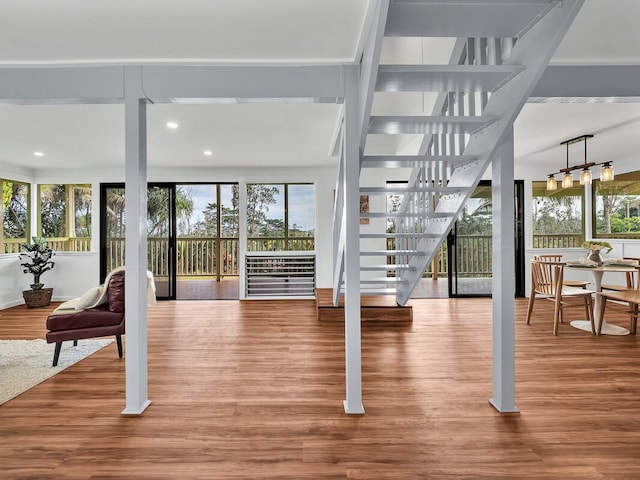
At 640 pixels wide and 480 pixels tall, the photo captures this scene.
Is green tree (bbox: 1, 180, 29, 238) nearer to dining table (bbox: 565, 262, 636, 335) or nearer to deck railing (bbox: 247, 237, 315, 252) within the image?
deck railing (bbox: 247, 237, 315, 252)

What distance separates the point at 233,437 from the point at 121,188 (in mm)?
5977

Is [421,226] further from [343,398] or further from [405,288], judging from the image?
[343,398]

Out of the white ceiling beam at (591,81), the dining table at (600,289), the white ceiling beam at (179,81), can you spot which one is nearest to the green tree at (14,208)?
the white ceiling beam at (179,81)

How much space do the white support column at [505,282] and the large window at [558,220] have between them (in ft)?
17.3

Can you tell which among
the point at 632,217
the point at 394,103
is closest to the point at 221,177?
the point at 394,103

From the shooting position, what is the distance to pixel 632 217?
627 centimetres

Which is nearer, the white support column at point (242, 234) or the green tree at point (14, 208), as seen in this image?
the green tree at point (14, 208)

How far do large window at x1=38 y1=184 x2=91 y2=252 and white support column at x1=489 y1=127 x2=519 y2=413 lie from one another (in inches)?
273

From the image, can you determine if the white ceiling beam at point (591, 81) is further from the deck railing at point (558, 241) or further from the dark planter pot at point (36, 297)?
the dark planter pot at point (36, 297)

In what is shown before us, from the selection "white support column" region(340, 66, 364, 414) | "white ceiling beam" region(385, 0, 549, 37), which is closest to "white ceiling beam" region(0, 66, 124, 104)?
"white support column" region(340, 66, 364, 414)

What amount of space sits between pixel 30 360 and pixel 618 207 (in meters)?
8.58

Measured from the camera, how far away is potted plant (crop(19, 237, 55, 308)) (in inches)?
239

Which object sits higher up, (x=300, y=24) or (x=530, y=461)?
(x=300, y=24)

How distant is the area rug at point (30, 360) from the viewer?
2970 millimetres
